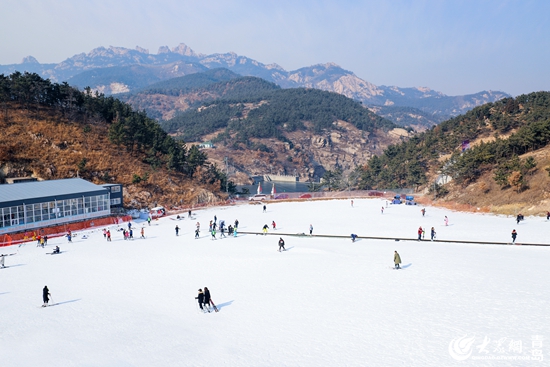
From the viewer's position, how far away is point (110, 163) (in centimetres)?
5259

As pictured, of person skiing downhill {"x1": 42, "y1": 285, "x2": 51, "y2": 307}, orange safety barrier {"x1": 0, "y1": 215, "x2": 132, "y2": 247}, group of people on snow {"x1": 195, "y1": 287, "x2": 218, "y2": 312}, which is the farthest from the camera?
orange safety barrier {"x1": 0, "y1": 215, "x2": 132, "y2": 247}

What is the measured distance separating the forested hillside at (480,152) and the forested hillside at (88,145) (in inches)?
1405

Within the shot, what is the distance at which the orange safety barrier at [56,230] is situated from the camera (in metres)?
29.6

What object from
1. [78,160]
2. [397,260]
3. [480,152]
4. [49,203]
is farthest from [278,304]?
[480,152]

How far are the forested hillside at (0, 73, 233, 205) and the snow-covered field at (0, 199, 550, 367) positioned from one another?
69.1ft

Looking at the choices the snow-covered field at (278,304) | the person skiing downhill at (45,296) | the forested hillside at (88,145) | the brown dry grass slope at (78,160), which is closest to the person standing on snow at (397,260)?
the snow-covered field at (278,304)

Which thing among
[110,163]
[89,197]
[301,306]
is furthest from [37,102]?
[301,306]

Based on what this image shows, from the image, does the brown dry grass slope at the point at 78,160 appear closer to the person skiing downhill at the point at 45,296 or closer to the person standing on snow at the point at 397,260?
the person skiing downhill at the point at 45,296

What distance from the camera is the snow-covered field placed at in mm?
12422

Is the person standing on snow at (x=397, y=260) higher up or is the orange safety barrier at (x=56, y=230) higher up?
the orange safety barrier at (x=56, y=230)

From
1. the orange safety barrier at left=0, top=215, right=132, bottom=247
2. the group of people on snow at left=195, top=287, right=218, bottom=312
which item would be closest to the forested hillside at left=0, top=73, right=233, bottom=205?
the orange safety barrier at left=0, top=215, right=132, bottom=247

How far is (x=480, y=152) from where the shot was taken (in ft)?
183

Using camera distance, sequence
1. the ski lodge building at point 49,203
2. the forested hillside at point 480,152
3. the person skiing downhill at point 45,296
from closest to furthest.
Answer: the person skiing downhill at point 45,296 → the ski lodge building at point 49,203 → the forested hillside at point 480,152

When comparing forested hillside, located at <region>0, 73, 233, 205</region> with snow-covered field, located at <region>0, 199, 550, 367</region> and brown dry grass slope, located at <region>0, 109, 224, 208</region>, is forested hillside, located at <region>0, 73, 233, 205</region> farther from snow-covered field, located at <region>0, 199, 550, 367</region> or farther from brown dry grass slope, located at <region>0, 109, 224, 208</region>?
snow-covered field, located at <region>0, 199, 550, 367</region>
